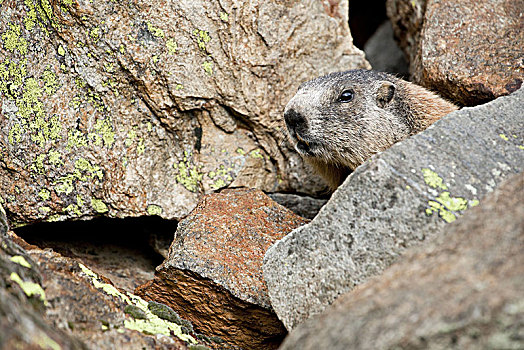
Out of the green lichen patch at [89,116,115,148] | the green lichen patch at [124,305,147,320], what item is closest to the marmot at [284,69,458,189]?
the green lichen patch at [89,116,115,148]

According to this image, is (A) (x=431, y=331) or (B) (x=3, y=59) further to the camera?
(B) (x=3, y=59)

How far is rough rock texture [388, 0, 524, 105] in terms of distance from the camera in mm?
6114

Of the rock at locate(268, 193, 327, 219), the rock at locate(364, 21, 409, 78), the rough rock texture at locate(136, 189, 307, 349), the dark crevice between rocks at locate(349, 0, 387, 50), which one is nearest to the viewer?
the rough rock texture at locate(136, 189, 307, 349)

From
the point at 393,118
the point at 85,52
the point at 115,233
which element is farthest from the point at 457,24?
the point at 115,233

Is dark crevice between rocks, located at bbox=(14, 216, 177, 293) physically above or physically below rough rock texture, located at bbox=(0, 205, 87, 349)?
below

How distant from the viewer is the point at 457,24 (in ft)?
21.5

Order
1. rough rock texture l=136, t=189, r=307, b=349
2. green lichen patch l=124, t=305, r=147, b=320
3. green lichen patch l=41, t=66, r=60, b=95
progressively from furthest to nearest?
1. green lichen patch l=41, t=66, r=60, b=95
2. rough rock texture l=136, t=189, r=307, b=349
3. green lichen patch l=124, t=305, r=147, b=320

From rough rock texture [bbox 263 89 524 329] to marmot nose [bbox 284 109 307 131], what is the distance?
6.29 feet

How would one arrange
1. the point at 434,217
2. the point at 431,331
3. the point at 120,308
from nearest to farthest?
the point at 431,331 → the point at 434,217 → the point at 120,308

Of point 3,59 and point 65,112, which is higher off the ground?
point 3,59

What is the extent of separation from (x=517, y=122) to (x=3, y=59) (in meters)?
5.08

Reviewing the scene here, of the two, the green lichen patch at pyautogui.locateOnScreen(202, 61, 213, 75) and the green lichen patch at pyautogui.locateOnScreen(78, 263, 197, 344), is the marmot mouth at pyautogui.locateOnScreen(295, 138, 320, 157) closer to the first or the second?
the green lichen patch at pyautogui.locateOnScreen(202, 61, 213, 75)

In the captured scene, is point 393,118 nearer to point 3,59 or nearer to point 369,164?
point 369,164

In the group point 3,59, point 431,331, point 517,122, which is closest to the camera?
point 431,331
